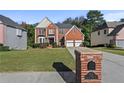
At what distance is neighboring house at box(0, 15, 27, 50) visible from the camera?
4144 centimetres

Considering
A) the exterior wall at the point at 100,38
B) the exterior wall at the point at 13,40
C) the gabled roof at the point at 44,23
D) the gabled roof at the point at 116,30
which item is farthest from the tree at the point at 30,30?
the gabled roof at the point at 116,30

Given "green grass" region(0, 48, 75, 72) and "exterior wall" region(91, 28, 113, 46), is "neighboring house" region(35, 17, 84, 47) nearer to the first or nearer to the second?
"exterior wall" region(91, 28, 113, 46)

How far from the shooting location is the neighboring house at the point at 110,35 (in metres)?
59.6

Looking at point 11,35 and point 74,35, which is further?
point 74,35

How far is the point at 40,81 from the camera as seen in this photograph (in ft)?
36.8

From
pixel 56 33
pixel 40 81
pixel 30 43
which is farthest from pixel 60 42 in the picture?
pixel 40 81

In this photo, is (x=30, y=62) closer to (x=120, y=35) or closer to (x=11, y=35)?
(x=11, y=35)

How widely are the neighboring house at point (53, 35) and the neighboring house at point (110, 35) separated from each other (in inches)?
206

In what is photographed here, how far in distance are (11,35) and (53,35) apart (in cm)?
2467

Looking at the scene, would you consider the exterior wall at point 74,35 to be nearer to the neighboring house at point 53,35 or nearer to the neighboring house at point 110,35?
the neighboring house at point 53,35

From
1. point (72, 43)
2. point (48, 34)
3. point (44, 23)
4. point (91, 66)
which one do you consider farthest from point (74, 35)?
point (91, 66)

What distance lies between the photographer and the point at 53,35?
229ft

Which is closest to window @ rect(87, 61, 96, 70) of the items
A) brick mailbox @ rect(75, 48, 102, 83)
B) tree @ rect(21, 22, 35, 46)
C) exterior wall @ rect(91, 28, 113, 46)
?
brick mailbox @ rect(75, 48, 102, 83)
